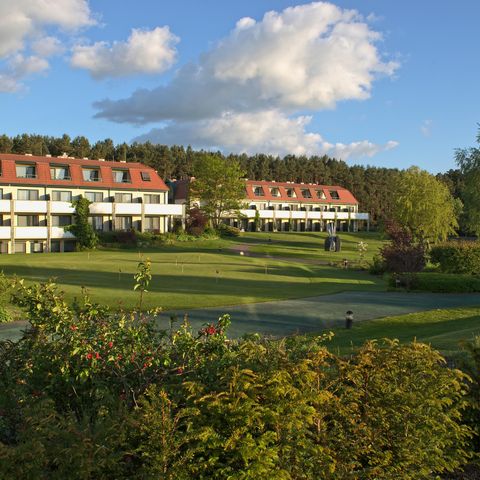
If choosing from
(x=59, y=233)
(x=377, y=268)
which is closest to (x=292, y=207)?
(x=59, y=233)

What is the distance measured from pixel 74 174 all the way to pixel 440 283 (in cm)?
5061

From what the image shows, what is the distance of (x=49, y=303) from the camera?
23.6ft

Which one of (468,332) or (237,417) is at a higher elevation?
(237,417)

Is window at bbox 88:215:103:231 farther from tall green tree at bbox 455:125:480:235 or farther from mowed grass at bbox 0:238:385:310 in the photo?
tall green tree at bbox 455:125:480:235

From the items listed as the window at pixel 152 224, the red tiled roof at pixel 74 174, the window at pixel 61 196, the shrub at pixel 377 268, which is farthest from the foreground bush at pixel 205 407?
the window at pixel 152 224

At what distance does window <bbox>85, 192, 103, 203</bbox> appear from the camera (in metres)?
67.9

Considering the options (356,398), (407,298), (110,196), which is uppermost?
(110,196)

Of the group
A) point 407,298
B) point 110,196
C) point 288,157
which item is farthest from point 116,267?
point 288,157

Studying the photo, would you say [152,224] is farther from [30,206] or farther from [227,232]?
[30,206]

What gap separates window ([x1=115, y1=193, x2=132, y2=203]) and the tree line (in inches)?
1697

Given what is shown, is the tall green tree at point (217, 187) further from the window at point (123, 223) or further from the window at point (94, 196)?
the window at point (94, 196)

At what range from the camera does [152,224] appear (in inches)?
2832

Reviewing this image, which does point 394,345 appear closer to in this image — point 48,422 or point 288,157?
point 48,422

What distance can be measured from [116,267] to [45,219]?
26209mm
